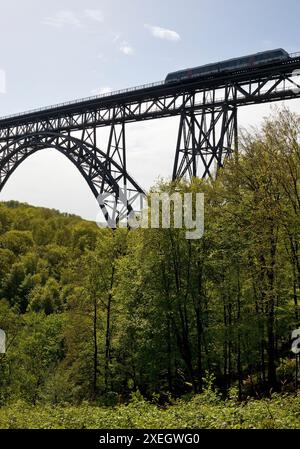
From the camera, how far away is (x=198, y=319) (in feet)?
52.2

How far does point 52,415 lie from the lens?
11.2m

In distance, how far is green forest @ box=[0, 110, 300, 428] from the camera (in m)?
11.4

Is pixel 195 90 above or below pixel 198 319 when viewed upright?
above

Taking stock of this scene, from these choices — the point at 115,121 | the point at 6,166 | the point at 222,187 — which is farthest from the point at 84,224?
the point at 222,187

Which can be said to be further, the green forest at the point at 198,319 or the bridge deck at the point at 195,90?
the bridge deck at the point at 195,90

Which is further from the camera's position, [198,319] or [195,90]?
[195,90]

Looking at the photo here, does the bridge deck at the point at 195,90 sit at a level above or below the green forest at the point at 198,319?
above

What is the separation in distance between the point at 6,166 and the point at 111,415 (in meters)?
29.1

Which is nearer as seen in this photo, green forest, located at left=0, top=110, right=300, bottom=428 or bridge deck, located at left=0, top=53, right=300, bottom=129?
green forest, located at left=0, top=110, right=300, bottom=428

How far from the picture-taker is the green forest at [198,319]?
1142 centimetres

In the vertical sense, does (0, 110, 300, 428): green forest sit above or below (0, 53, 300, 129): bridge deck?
below
